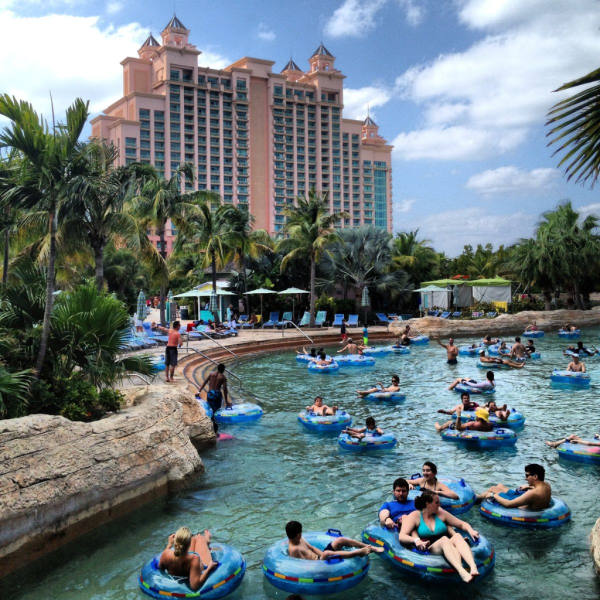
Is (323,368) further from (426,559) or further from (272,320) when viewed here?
(426,559)

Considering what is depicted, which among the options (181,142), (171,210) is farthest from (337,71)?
(171,210)

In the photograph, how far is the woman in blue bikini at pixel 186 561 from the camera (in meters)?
5.74

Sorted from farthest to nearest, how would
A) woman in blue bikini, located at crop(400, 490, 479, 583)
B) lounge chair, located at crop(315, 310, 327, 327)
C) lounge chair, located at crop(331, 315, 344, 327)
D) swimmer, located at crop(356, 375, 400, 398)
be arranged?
lounge chair, located at crop(331, 315, 344, 327)
lounge chair, located at crop(315, 310, 327, 327)
swimmer, located at crop(356, 375, 400, 398)
woman in blue bikini, located at crop(400, 490, 479, 583)

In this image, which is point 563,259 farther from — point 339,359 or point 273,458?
point 273,458

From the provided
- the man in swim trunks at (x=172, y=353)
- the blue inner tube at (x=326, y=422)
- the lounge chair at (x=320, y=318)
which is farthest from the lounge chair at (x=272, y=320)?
the blue inner tube at (x=326, y=422)

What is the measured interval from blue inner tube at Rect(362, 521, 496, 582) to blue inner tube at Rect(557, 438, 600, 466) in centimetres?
427

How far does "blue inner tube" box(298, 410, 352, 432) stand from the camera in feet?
39.4

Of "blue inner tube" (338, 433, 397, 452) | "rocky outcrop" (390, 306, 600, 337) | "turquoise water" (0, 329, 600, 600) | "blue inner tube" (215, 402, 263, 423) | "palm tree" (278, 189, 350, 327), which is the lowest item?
"turquoise water" (0, 329, 600, 600)

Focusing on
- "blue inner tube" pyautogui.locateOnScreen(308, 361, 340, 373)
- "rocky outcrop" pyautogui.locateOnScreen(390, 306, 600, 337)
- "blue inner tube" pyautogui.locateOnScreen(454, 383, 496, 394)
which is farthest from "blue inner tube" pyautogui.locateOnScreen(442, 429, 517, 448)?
"rocky outcrop" pyautogui.locateOnScreen(390, 306, 600, 337)

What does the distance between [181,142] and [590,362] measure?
91.4 meters

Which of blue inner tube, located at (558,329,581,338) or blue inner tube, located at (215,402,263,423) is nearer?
blue inner tube, located at (215,402,263,423)

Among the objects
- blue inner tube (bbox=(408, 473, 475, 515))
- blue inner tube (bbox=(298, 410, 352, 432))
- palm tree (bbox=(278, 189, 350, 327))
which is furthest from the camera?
palm tree (bbox=(278, 189, 350, 327))

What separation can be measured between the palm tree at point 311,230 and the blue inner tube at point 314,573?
25.1 m

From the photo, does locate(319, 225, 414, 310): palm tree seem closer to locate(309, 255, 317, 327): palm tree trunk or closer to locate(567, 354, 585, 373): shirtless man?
locate(309, 255, 317, 327): palm tree trunk
